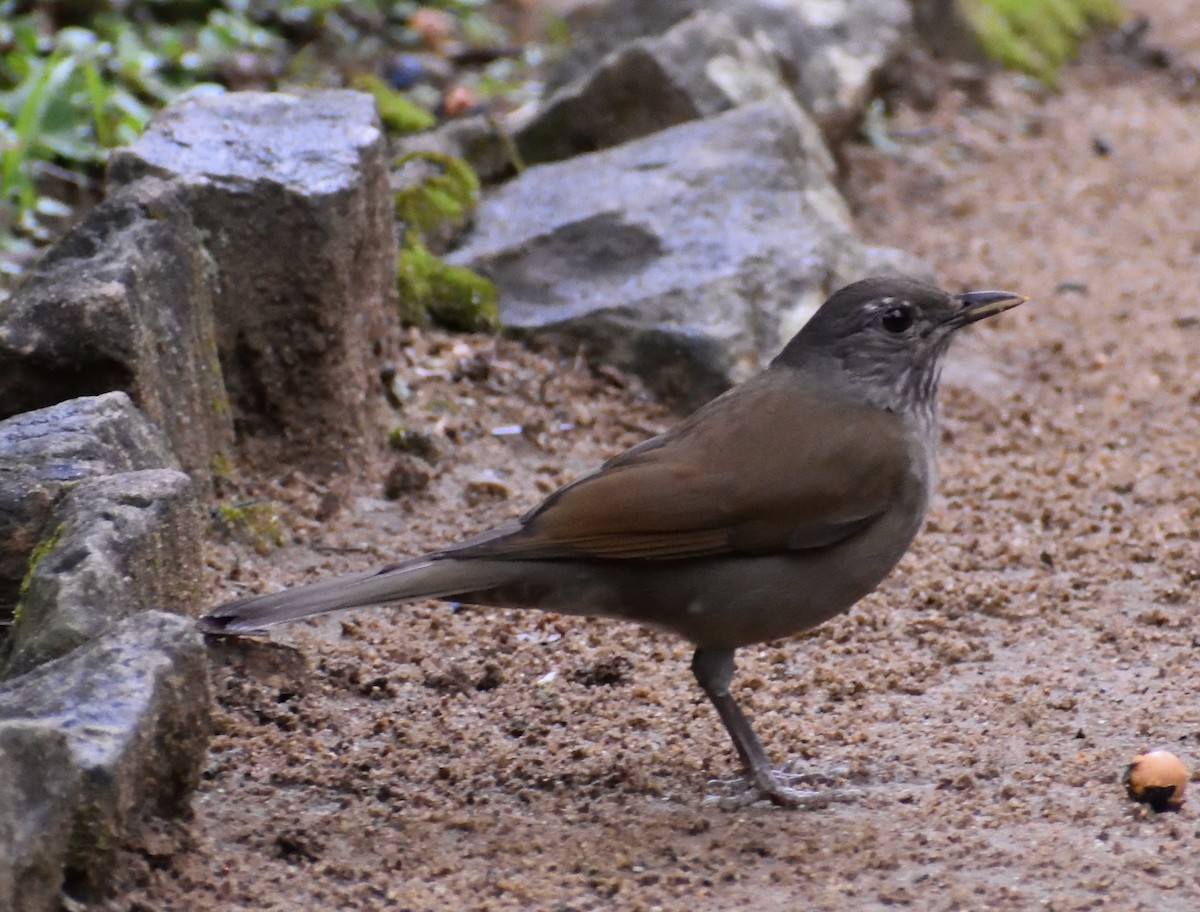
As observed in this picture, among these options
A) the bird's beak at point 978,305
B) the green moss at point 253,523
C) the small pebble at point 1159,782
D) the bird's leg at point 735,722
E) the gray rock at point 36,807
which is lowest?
the green moss at point 253,523

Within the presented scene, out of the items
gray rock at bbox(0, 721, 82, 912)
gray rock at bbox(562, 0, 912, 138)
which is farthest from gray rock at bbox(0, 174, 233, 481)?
gray rock at bbox(562, 0, 912, 138)

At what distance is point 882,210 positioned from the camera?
10.2m

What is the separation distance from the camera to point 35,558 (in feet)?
13.1

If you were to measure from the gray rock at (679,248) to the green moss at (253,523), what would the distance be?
2.03 metres

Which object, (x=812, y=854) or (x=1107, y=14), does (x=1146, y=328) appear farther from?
(x=1107, y=14)

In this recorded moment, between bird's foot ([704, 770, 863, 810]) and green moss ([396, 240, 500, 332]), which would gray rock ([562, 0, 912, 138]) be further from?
bird's foot ([704, 770, 863, 810])

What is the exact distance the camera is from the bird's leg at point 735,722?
4367 millimetres

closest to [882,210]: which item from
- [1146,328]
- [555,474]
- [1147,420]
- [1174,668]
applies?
[1146,328]

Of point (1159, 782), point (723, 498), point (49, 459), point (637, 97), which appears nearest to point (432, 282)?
point (637, 97)

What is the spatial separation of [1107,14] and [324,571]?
421 inches

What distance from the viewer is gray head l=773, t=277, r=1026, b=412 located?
4.96m

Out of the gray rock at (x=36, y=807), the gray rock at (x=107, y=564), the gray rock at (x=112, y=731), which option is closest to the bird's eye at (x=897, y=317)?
the gray rock at (x=107, y=564)

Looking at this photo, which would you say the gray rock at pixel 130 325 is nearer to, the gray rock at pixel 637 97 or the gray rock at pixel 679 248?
the gray rock at pixel 679 248

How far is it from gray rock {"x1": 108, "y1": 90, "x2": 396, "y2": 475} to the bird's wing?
1.69 metres
